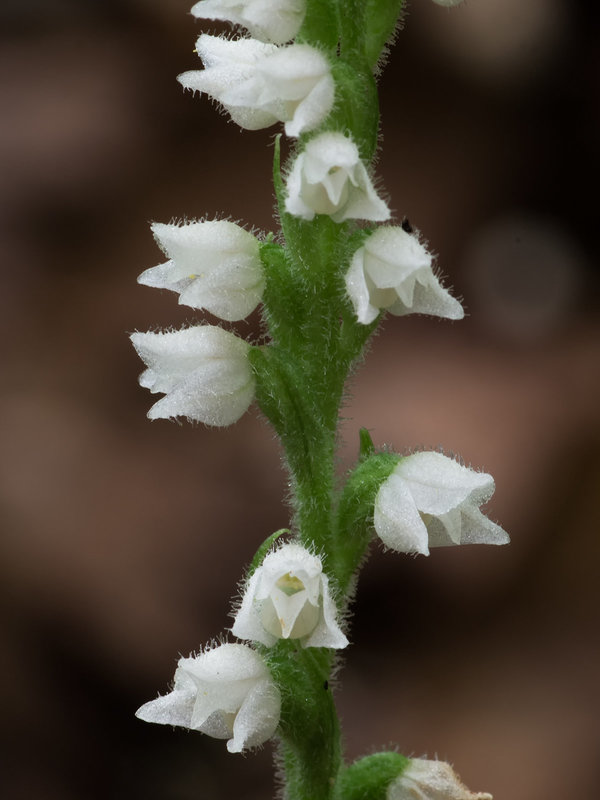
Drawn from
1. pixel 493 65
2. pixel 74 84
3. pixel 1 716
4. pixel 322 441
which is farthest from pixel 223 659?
pixel 493 65

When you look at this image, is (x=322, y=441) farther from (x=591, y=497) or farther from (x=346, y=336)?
(x=591, y=497)

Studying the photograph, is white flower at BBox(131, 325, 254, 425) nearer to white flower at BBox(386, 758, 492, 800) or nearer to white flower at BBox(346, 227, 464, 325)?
white flower at BBox(346, 227, 464, 325)

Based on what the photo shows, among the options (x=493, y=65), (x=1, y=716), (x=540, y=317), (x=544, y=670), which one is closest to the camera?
(x=1, y=716)

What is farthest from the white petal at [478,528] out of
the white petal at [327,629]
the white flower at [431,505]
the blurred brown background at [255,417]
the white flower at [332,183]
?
the blurred brown background at [255,417]

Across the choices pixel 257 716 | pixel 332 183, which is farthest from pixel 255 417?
pixel 332 183

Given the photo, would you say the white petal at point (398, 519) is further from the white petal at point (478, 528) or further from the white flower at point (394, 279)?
the white flower at point (394, 279)

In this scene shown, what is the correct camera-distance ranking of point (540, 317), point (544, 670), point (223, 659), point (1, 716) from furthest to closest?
point (540, 317) < point (544, 670) < point (1, 716) < point (223, 659)

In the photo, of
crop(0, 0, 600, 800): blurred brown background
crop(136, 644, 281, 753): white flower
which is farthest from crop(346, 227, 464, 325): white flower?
crop(0, 0, 600, 800): blurred brown background
